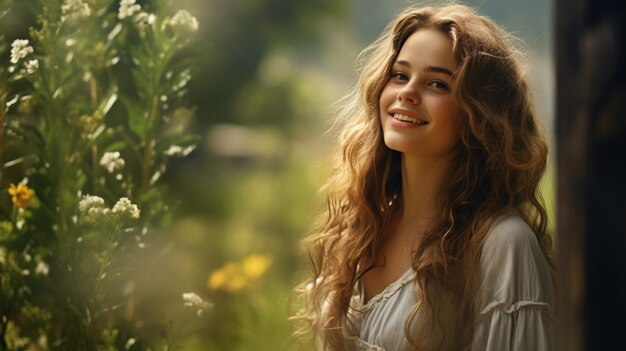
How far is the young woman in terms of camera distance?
196cm

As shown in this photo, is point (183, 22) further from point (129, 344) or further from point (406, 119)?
point (129, 344)

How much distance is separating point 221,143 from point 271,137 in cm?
22

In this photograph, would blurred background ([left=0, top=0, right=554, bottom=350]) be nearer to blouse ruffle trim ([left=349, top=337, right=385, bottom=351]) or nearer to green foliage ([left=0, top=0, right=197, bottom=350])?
green foliage ([left=0, top=0, right=197, bottom=350])

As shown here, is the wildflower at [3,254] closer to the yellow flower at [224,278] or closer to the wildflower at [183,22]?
the wildflower at [183,22]

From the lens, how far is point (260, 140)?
4.13 metres

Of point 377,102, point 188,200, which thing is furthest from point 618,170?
point 188,200

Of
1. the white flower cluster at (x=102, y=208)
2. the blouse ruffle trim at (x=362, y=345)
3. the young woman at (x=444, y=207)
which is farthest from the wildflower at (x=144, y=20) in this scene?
the blouse ruffle trim at (x=362, y=345)

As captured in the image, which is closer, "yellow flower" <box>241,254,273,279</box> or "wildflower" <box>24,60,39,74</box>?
"wildflower" <box>24,60,39,74</box>

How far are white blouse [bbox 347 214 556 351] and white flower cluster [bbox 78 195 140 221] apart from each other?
65 cm

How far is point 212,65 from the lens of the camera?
4.06m

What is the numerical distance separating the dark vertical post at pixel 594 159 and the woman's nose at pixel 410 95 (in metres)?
0.97

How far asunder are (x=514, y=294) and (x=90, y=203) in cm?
99

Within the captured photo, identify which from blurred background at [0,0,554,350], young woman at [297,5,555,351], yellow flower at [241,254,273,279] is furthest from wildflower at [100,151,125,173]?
yellow flower at [241,254,273,279]

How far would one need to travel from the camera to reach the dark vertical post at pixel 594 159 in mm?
1045
